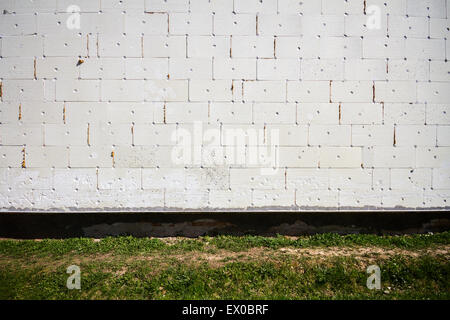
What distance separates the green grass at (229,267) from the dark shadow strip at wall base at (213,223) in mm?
169

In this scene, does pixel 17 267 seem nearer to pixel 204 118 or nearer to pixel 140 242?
pixel 140 242

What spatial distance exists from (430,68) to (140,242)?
5.62 metres

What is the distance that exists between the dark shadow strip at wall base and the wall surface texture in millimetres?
189

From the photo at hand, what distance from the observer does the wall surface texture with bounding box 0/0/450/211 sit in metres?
3.89

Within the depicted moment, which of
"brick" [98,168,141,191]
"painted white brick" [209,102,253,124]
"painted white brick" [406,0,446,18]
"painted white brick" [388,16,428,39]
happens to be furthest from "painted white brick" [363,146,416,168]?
"brick" [98,168,141,191]

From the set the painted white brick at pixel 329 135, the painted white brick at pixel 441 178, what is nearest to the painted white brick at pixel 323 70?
the painted white brick at pixel 329 135

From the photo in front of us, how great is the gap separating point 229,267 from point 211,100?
256 centimetres

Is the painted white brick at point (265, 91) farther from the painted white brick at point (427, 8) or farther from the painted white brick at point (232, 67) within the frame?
the painted white brick at point (427, 8)

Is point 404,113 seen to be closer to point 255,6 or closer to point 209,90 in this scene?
point 255,6

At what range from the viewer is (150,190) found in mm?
3947

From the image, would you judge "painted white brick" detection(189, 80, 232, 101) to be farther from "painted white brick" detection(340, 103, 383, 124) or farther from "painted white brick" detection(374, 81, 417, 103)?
"painted white brick" detection(374, 81, 417, 103)

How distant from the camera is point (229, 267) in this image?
3164mm

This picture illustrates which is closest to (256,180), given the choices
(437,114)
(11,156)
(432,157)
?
(432,157)

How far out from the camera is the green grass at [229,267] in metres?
2.90
